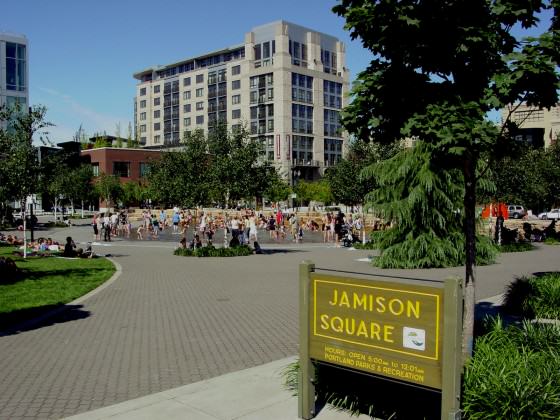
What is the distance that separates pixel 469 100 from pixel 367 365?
3537 millimetres

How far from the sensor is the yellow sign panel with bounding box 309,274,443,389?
5.16m

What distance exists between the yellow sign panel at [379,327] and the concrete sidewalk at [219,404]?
81 centimetres

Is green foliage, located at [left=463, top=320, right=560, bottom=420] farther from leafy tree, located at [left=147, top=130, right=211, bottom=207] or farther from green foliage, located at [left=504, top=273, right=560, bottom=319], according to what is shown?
leafy tree, located at [left=147, top=130, right=211, bottom=207]

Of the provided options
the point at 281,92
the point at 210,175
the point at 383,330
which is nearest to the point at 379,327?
the point at 383,330

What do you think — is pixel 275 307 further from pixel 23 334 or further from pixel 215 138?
pixel 215 138

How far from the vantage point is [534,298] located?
36.4 feet

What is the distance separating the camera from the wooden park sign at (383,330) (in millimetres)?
5039

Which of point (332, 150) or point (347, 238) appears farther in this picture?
point (332, 150)

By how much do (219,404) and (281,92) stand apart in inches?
3494

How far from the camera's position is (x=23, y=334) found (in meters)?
10.2

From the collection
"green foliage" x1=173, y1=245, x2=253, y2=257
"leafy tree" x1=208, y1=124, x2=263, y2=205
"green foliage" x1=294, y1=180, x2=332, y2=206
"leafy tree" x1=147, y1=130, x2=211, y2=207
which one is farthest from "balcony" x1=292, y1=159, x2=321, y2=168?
"green foliage" x1=173, y1=245, x2=253, y2=257

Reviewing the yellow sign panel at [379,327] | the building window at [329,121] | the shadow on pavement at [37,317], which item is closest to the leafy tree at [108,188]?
the building window at [329,121]

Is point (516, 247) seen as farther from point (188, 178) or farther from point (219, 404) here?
point (219, 404)

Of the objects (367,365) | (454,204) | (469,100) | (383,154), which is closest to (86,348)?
(367,365)
